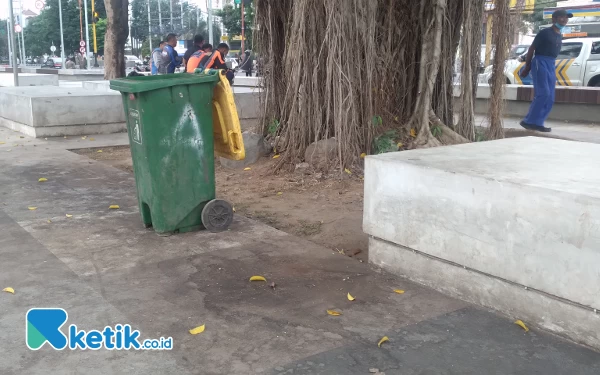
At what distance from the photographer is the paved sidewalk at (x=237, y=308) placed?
3154 millimetres

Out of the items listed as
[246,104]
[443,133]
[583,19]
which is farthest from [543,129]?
[583,19]

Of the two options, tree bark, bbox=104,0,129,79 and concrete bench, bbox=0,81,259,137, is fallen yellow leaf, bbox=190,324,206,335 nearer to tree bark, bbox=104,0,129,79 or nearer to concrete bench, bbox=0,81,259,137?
concrete bench, bbox=0,81,259,137

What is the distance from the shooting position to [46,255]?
4797 millimetres

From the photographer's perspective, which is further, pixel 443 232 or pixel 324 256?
pixel 324 256

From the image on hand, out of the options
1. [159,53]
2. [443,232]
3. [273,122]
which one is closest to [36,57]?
[159,53]

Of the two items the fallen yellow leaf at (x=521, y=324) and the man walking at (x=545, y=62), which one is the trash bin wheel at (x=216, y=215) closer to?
the fallen yellow leaf at (x=521, y=324)

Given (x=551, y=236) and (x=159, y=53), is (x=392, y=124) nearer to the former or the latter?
(x=551, y=236)

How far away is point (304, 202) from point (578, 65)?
14.3 meters

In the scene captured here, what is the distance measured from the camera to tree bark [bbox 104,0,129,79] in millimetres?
16141

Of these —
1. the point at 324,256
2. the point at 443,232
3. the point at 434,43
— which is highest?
the point at 434,43

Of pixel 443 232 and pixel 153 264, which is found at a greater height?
pixel 443 232

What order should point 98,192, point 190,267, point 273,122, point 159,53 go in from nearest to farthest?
point 190,267
point 98,192
point 273,122
point 159,53

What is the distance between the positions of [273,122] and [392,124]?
63.0 inches

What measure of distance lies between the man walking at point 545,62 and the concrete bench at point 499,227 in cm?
659
